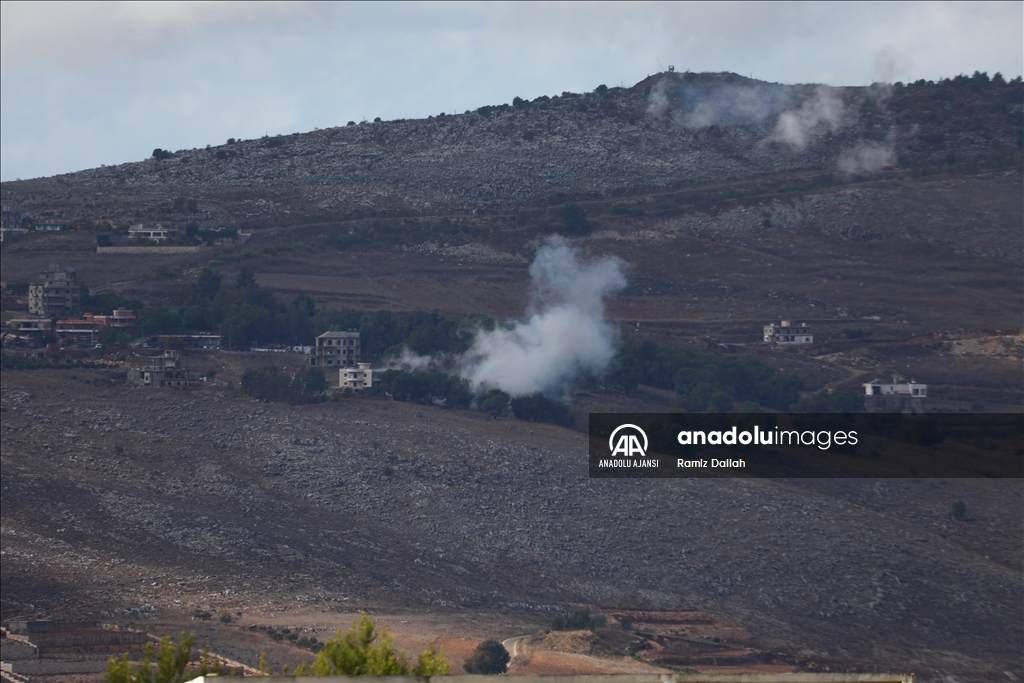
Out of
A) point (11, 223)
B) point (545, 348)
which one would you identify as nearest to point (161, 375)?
point (545, 348)

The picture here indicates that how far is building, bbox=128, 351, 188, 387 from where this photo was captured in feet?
248

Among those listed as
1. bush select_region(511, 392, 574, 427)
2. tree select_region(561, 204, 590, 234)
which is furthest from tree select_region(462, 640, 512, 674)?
tree select_region(561, 204, 590, 234)

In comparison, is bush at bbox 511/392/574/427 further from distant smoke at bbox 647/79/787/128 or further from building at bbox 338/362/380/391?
distant smoke at bbox 647/79/787/128

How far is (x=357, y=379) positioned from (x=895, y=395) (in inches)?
1185

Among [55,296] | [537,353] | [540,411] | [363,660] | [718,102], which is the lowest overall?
[363,660]

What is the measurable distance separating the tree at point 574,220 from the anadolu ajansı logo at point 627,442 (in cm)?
3369

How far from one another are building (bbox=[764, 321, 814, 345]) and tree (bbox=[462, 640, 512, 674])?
4531cm

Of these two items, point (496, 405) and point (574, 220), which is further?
point (574, 220)

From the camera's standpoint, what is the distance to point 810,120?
132 m

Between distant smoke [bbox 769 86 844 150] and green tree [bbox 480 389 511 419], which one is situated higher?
distant smoke [bbox 769 86 844 150]

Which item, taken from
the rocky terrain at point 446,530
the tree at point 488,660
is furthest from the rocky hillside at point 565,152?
the tree at point 488,660

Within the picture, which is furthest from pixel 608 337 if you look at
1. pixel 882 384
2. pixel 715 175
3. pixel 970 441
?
pixel 715 175

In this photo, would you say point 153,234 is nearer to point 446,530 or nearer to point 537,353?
point 537,353

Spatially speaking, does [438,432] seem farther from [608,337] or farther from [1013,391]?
[1013,391]
